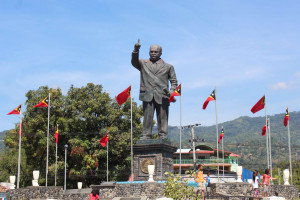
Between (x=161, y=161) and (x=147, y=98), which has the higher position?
(x=147, y=98)

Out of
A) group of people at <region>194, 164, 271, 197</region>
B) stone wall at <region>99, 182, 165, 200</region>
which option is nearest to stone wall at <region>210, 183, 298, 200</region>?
group of people at <region>194, 164, 271, 197</region>

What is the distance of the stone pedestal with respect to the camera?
731 inches

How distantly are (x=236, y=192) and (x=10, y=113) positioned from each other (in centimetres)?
1373

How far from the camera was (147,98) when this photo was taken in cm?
1941

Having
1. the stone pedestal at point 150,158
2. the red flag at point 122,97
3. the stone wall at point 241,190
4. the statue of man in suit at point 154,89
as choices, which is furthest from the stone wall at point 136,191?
the red flag at point 122,97

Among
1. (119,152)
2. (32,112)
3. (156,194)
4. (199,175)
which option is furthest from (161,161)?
(32,112)

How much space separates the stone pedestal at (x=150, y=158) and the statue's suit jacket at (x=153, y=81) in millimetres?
2019

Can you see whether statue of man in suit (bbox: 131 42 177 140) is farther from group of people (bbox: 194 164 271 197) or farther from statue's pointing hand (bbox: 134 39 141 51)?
group of people (bbox: 194 164 271 197)

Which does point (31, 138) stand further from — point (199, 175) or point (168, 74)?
point (199, 175)

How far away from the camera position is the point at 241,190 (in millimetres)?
19250

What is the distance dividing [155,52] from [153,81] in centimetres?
135

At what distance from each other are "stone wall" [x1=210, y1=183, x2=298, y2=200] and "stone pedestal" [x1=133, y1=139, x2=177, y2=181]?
234cm

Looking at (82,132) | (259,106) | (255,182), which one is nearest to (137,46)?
(255,182)

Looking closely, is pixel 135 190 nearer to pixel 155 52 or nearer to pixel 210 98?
pixel 155 52
